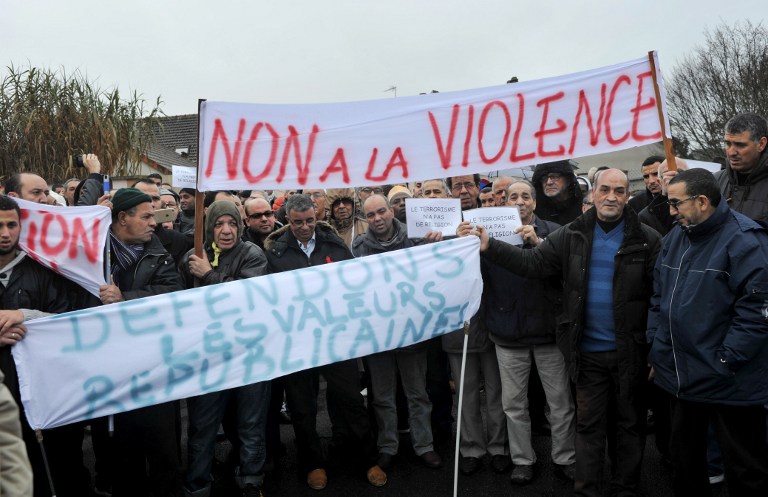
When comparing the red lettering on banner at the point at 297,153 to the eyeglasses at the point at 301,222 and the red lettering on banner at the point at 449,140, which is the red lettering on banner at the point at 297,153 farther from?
the red lettering on banner at the point at 449,140

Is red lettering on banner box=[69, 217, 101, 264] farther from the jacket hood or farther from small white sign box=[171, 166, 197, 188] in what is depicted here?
small white sign box=[171, 166, 197, 188]

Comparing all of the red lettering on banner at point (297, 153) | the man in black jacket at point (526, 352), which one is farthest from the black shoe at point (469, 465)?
the red lettering on banner at point (297, 153)

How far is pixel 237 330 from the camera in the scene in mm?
3705

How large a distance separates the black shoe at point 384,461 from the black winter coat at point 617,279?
151 cm

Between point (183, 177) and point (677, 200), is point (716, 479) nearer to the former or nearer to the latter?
point (677, 200)

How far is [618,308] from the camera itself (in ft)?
12.6

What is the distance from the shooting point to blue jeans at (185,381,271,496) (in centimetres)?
415

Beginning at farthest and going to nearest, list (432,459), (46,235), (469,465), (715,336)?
(432,459) < (469,465) < (46,235) < (715,336)

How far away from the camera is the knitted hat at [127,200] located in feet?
13.5

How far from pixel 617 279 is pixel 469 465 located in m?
1.72

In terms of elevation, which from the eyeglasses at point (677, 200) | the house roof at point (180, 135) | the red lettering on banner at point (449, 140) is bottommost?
the eyeglasses at point (677, 200)

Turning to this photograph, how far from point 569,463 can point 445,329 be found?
4.16 ft

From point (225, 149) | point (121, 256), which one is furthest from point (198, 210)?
point (121, 256)

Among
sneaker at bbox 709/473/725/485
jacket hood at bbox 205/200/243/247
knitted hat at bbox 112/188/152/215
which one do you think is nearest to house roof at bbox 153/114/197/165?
jacket hood at bbox 205/200/243/247
